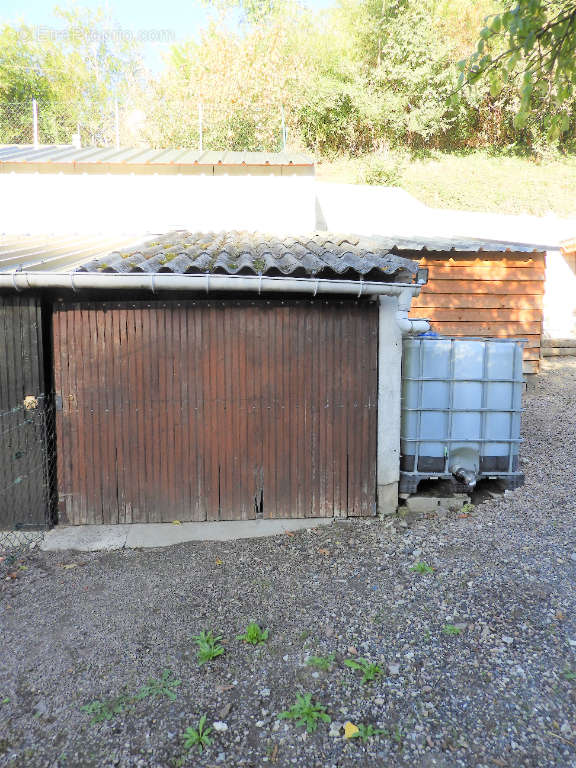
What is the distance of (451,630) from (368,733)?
3.45 feet

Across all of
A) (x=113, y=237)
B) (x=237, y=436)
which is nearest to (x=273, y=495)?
(x=237, y=436)

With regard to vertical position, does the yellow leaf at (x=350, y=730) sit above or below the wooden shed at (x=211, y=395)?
below

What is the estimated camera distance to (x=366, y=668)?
3225 mm

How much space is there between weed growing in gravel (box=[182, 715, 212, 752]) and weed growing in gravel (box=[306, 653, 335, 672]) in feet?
2.44

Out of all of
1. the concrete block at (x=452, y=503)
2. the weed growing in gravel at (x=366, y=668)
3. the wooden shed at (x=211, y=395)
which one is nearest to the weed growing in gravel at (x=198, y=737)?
the weed growing in gravel at (x=366, y=668)

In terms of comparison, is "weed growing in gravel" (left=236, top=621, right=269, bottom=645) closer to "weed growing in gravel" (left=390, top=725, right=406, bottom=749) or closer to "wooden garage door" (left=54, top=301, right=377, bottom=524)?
"weed growing in gravel" (left=390, top=725, right=406, bottom=749)

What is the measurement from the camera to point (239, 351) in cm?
537

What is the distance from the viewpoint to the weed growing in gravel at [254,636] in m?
3.57

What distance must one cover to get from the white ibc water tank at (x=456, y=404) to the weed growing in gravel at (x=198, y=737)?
131 inches

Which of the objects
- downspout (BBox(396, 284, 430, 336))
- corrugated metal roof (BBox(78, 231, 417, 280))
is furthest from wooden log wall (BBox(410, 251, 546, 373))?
downspout (BBox(396, 284, 430, 336))

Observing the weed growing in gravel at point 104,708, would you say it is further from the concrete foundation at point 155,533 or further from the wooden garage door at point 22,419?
the wooden garage door at point 22,419

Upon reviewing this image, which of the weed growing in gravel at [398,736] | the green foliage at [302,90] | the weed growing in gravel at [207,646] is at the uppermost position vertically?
the green foliage at [302,90]

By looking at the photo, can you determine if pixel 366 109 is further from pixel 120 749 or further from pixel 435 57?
pixel 120 749

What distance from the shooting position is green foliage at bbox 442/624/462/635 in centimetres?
355
